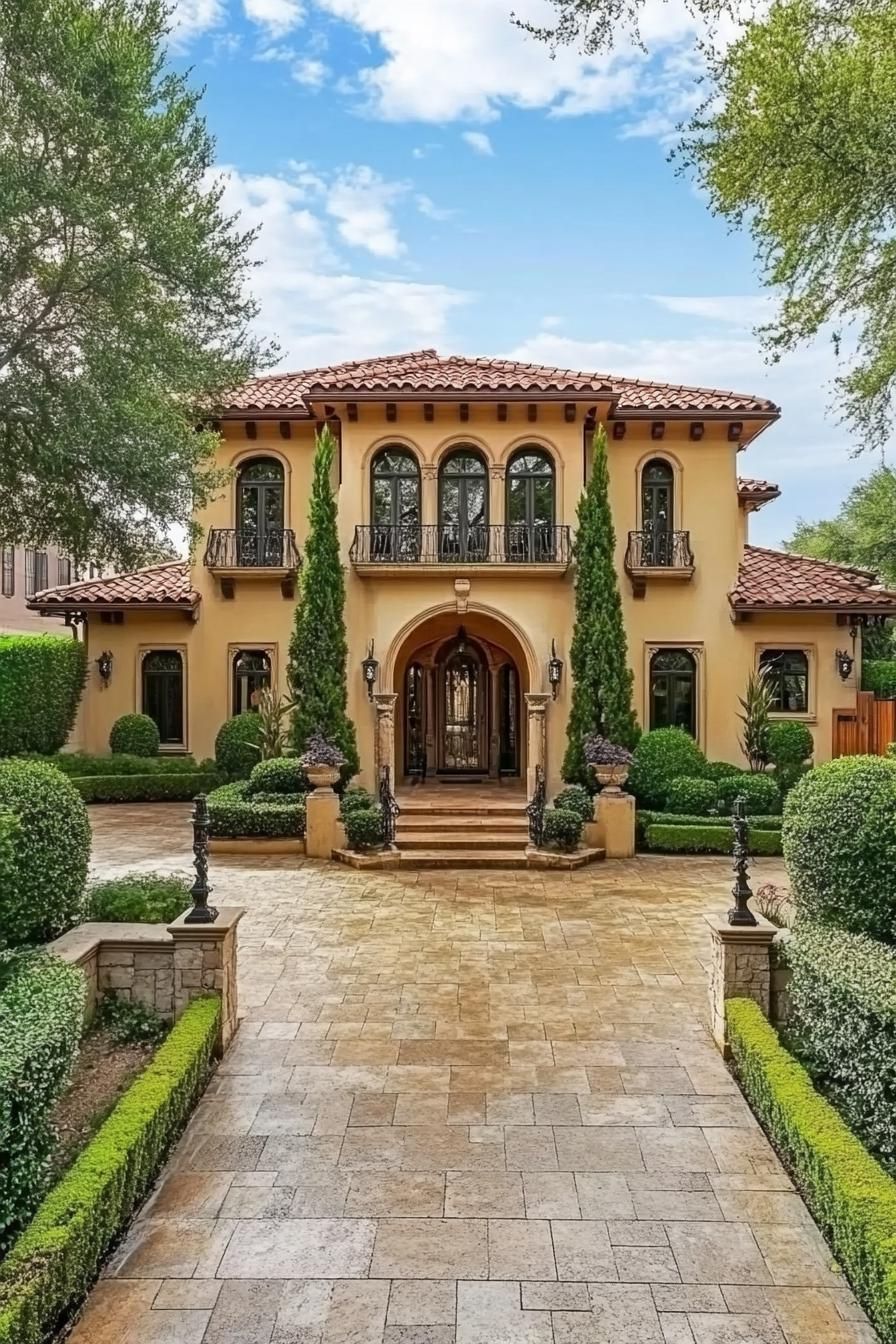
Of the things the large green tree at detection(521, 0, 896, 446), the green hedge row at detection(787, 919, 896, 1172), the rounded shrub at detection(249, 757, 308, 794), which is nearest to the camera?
the green hedge row at detection(787, 919, 896, 1172)

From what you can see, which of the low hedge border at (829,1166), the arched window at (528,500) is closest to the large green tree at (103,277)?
the arched window at (528,500)

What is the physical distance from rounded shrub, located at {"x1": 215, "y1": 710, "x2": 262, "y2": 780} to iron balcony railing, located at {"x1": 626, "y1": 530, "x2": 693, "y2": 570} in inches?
315

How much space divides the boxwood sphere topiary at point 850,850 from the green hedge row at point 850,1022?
180 millimetres

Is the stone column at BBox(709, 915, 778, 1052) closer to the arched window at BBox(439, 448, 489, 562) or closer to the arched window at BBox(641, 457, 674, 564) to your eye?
the arched window at BBox(439, 448, 489, 562)

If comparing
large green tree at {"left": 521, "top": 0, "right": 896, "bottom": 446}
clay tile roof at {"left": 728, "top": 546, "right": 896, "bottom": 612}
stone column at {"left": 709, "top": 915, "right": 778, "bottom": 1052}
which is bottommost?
stone column at {"left": 709, "top": 915, "right": 778, "bottom": 1052}

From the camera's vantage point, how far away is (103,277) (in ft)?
37.1

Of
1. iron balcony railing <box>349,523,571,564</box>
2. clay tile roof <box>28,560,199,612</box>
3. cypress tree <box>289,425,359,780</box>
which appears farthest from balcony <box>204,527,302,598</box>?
cypress tree <box>289,425,359,780</box>

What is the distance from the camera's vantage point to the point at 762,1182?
465cm

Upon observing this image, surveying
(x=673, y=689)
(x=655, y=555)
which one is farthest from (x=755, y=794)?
(x=655, y=555)

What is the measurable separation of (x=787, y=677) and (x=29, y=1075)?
1586 cm

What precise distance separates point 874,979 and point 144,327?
11.8 m

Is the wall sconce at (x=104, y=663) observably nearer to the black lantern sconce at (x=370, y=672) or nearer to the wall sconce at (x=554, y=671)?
the black lantern sconce at (x=370, y=672)

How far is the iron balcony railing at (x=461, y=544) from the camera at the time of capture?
15680 mm

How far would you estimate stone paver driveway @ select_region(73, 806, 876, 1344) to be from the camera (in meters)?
3.64
